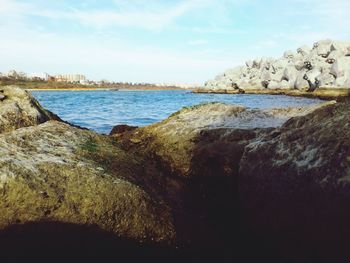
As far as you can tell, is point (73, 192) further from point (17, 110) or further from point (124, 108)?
point (124, 108)

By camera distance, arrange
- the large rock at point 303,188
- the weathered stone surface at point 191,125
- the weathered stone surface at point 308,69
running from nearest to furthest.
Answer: the large rock at point 303,188, the weathered stone surface at point 191,125, the weathered stone surface at point 308,69

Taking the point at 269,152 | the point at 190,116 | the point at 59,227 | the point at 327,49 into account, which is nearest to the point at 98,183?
the point at 59,227

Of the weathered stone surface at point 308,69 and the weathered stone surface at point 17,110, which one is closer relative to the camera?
the weathered stone surface at point 17,110

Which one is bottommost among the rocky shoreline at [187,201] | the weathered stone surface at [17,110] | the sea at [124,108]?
the sea at [124,108]

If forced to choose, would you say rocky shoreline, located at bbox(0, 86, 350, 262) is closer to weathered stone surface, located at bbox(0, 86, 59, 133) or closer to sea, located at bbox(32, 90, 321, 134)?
weathered stone surface, located at bbox(0, 86, 59, 133)

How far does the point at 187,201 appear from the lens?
230 inches

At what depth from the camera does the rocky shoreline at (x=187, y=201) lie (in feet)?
12.6

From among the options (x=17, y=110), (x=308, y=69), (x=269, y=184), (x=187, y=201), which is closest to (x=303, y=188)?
(x=269, y=184)

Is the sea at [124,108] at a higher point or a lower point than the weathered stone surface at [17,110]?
lower

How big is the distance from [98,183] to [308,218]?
7.20 ft

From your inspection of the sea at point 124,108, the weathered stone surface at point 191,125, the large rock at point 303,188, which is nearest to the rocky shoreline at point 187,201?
the large rock at point 303,188

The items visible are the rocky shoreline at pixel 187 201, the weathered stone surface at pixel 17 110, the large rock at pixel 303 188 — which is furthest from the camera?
the weathered stone surface at pixel 17 110

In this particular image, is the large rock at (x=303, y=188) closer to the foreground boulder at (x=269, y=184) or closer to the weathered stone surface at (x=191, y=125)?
the foreground boulder at (x=269, y=184)

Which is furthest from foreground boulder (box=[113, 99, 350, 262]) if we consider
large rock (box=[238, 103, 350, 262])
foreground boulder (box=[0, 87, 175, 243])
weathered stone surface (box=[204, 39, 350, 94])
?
weathered stone surface (box=[204, 39, 350, 94])
